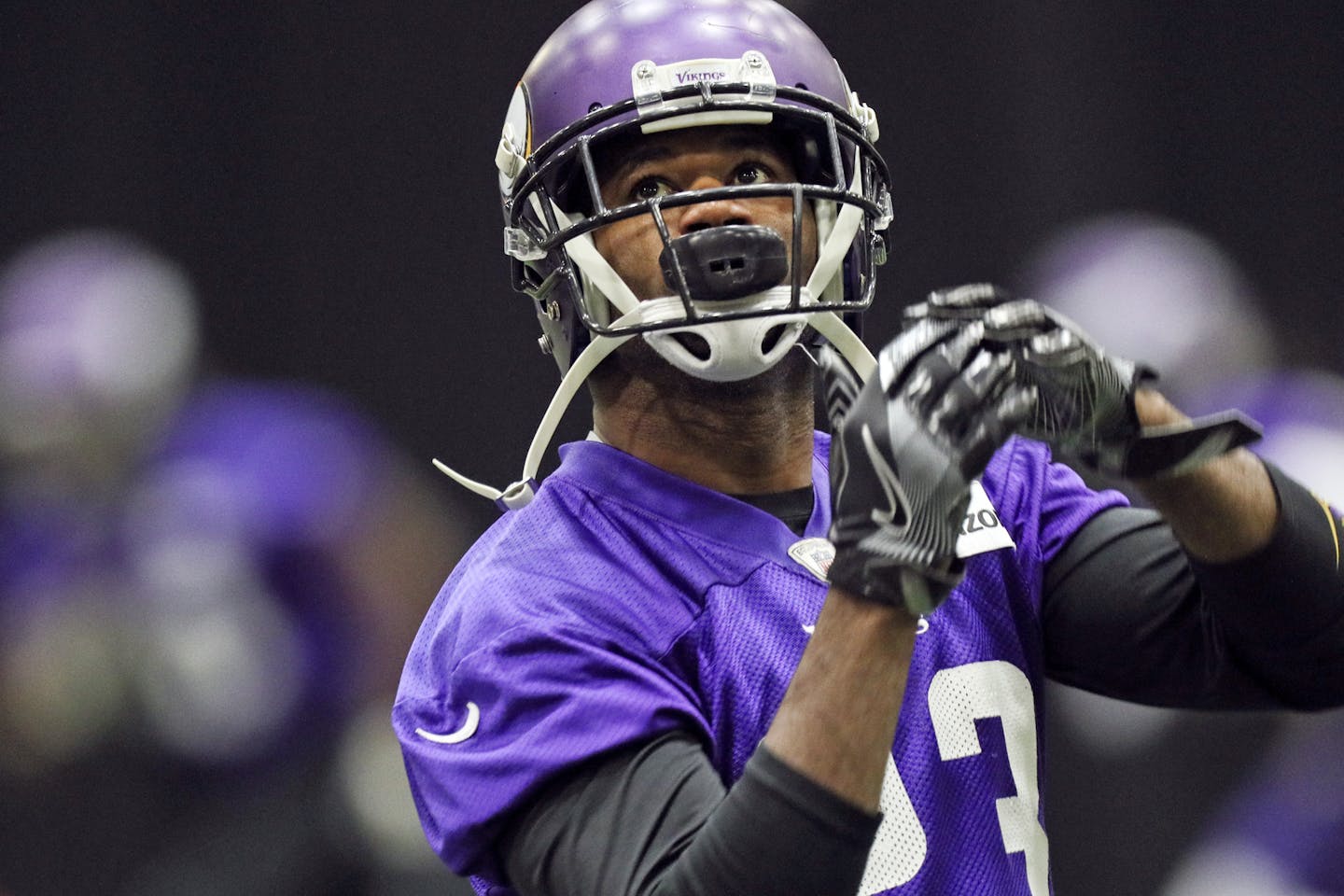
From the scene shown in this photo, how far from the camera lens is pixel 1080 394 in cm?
109

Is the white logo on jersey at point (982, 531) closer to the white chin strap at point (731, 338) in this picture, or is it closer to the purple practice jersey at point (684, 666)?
the purple practice jersey at point (684, 666)

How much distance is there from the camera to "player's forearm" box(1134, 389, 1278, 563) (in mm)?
1166

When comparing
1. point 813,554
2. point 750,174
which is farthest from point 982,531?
point 750,174

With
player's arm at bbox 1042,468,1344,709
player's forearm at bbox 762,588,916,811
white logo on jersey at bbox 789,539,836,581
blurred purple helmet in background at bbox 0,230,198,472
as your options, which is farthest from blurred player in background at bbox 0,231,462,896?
player's forearm at bbox 762,588,916,811

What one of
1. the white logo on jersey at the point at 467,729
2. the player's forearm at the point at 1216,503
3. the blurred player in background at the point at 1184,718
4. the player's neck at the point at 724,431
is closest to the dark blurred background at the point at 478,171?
the blurred player in background at the point at 1184,718

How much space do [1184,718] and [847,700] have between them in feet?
4.82

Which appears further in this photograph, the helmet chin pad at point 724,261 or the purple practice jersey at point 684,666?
the helmet chin pad at point 724,261

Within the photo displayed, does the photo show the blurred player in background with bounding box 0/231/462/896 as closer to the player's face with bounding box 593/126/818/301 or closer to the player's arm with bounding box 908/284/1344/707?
the player's face with bounding box 593/126/818/301

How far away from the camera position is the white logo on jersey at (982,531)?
130 cm

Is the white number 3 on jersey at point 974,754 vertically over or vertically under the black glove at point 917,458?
under

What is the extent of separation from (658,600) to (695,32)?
55cm

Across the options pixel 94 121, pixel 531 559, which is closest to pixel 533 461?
pixel 531 559

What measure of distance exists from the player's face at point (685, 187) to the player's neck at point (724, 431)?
0.11 meters

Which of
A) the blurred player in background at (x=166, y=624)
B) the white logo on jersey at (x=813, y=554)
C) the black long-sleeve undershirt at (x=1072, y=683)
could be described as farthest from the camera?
the blurred player in background at (x=166, y=624)
